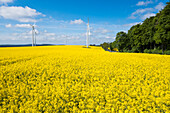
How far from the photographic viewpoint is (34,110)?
4961 millimetres

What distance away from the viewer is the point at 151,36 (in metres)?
46.0

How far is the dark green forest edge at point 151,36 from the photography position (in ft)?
121

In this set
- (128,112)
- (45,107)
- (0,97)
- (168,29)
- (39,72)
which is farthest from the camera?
(168,29)

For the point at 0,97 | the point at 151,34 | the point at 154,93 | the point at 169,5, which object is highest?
the point at 169,5

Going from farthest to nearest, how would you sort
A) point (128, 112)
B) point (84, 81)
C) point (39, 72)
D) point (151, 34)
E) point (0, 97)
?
point (151, 34), point (39, 72), point (84, 81), point (0, 97), point (128, 112)

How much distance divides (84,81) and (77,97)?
2670 millimetres

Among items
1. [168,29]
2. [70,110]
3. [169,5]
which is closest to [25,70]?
[70,110]

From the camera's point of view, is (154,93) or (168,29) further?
(168,29)

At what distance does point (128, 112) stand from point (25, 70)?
32.0 feet

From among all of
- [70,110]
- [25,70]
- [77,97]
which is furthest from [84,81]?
[25,70]

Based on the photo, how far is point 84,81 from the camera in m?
8.53

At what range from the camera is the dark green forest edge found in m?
36.8

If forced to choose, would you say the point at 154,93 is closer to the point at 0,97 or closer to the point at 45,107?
the point at 45,107

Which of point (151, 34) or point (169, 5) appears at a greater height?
point (169, 5)
